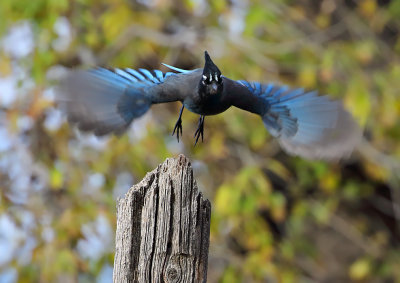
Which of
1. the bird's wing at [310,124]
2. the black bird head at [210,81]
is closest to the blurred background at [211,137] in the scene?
the bird's wing at [310,124]

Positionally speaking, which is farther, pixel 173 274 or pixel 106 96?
pixel 106 96

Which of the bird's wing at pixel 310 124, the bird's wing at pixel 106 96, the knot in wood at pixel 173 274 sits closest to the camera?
the knot in wood at pixel 173 274

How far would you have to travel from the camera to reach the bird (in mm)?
2352

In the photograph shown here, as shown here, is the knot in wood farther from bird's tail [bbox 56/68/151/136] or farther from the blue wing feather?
the blue wing feather

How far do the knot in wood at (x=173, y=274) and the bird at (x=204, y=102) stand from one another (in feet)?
2.02

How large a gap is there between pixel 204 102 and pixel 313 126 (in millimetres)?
970

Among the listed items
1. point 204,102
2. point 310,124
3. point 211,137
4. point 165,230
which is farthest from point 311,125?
point 211,137

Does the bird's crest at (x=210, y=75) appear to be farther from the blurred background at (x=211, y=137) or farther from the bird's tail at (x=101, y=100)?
the blurred background at (x=211, y=137)

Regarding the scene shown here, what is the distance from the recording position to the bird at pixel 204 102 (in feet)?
7.72

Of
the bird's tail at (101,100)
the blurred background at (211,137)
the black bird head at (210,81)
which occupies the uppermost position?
the blurred background at (211,137)

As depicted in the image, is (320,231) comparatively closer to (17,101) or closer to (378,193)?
(378,193)

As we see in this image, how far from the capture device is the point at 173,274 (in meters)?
1.96

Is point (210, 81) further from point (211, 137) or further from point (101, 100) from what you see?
point (211, 137)

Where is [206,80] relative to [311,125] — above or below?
below
